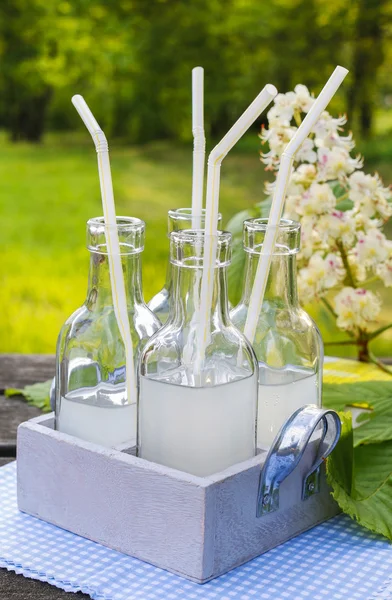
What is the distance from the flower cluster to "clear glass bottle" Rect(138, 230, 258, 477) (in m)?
0.34

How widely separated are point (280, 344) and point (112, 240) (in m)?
0.17

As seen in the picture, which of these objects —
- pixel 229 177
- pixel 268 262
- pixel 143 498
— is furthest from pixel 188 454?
pixel 229 177

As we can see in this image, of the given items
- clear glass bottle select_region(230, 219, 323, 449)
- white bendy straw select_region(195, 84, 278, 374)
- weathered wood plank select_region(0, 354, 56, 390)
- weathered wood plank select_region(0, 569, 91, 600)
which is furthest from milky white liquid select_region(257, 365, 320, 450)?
weathered wood plank select_region(0, 354, 56, 390)

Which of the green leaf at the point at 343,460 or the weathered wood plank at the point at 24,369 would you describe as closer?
the green leaf at the point at 343,460

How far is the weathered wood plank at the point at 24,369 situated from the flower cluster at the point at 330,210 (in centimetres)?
37

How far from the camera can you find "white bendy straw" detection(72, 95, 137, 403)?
722 millimetres

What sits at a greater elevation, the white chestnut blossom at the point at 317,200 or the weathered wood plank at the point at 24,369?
the white chestnut blossom at the point at 317,200

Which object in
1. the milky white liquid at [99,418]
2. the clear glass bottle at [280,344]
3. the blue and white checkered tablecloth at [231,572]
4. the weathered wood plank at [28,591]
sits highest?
the clear glass bottle at [280,344]

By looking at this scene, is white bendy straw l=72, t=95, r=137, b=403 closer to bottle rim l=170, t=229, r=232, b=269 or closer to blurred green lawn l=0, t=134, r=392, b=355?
bottle rim l=170, t=229, r=232, b=269

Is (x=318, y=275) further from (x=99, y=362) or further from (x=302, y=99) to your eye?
(x=99, y=362)

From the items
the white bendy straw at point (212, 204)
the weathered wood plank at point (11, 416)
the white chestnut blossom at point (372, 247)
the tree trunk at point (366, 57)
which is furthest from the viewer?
the tree trunk at point (366, 57)

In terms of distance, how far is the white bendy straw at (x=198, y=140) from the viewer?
0.73m

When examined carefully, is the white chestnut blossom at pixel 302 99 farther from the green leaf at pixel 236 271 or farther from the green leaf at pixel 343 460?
the green leaf at pixel 343 460

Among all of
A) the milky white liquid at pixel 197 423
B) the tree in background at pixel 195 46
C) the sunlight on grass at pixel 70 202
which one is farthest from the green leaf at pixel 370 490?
the tree in background at pixel 195 46
